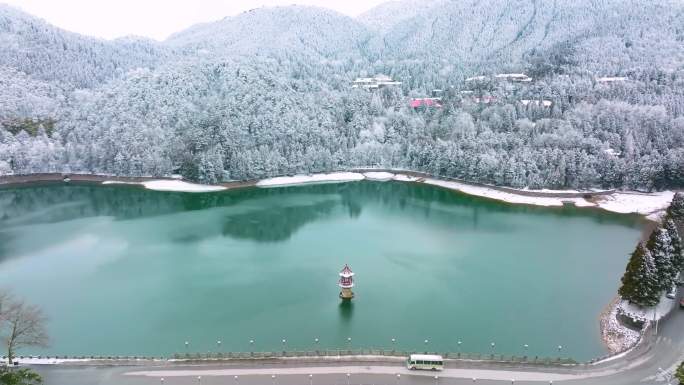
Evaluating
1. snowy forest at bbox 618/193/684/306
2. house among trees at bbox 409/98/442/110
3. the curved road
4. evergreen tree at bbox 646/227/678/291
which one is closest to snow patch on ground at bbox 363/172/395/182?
house among trees at bbox 409/98/442/110

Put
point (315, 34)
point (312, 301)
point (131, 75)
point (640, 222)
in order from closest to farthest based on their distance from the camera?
point (312, 301), point (640, 222), point (131, 75), point (315, 34)

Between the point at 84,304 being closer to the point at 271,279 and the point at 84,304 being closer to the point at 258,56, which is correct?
the point at 271,279

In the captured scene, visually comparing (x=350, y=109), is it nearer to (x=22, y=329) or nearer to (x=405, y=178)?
(x=405, y=178)

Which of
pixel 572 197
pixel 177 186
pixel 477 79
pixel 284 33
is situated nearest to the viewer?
pixel 572 197

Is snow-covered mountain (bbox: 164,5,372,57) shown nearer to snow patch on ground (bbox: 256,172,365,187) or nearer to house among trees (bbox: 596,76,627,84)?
snow patch on ground (bbox: 256,172,365,187)

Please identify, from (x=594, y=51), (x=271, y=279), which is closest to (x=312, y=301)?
(x=271, y=279)

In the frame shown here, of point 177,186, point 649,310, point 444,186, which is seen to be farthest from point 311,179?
point 649,310

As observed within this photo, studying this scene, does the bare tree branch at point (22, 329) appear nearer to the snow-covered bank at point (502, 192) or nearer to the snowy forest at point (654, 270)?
the snowy forest at point (654, 270)
